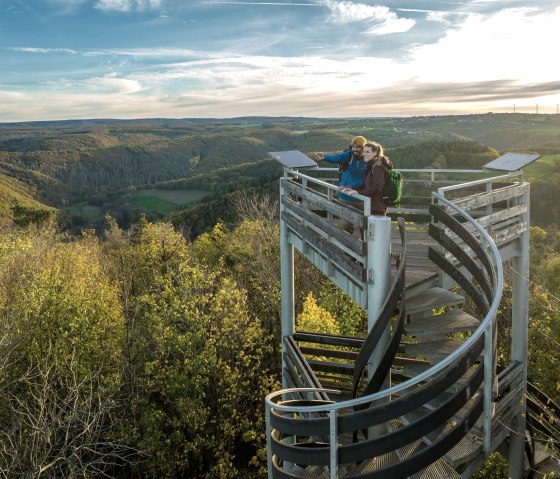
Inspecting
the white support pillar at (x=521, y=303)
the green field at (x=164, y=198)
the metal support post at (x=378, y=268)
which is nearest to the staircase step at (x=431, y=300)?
the metal support post at (x=378, y=268)

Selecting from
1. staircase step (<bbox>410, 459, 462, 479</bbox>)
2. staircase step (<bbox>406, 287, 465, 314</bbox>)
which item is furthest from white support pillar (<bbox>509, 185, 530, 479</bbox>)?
staircase step (<bbox>410, 459, 462, 479</bbox>)

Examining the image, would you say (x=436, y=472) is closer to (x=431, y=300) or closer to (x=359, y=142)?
(x=431, y=300)

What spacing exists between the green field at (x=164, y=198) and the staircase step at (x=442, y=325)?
12310 cm

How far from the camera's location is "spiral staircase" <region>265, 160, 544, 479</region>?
4930 mm

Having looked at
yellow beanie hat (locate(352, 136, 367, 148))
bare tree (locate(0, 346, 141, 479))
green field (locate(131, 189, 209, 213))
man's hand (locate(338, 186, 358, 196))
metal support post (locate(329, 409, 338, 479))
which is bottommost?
green field (locate(131, 189, 209, 213))

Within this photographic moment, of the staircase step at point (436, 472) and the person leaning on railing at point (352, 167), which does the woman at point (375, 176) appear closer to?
the person leaning on railing at point (352, 167)

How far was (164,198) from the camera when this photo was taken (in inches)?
5645

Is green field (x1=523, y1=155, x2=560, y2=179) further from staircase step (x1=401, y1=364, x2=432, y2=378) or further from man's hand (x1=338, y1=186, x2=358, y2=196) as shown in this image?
man's hand (x1=338, y1=186, x2=358, y2=196)

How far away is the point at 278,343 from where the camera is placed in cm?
2511

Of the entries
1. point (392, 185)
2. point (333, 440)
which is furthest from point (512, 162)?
point (333, 440)

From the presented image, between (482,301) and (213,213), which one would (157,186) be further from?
(482,301)

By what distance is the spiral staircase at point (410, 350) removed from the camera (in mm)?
4930

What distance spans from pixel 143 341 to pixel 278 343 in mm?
7673

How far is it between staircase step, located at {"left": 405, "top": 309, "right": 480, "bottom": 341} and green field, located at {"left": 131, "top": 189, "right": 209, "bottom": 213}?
123 metres
